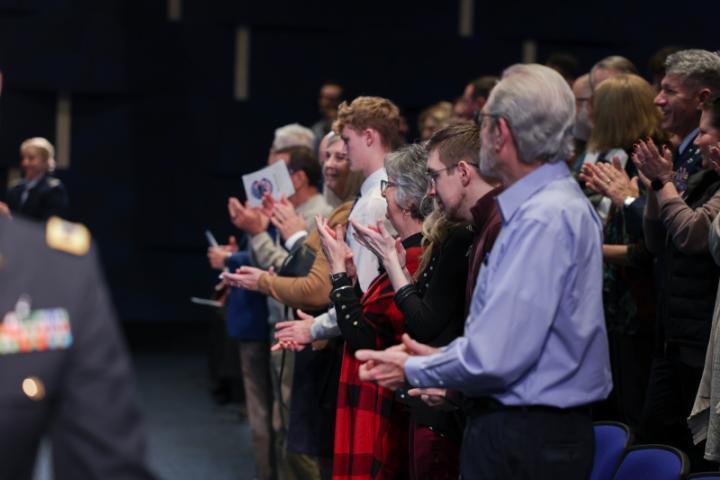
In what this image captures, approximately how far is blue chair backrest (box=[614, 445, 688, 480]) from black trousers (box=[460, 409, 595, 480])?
1.91ft

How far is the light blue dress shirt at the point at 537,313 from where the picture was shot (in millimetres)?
2359

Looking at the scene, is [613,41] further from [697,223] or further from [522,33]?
[697,223]

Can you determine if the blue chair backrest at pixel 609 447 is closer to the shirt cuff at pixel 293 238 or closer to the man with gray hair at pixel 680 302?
the man with gray hair at pixel 680 302

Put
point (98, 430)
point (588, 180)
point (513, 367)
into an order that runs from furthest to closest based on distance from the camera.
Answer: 1. point (588, 180)
2. point (513, 367)
3. point (98, 430)

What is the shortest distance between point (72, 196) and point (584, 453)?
7168mm

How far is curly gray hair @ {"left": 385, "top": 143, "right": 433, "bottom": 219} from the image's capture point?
3.48 meters

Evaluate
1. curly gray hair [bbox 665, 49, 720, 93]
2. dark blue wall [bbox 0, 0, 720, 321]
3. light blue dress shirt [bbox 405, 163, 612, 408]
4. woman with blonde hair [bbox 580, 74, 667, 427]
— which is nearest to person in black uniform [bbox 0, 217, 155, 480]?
light blue dress shirt [bbox 405, 163, 612, 408]

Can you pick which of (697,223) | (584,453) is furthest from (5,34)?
(584,453)

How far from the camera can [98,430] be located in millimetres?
1574

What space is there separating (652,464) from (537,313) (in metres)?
0.92

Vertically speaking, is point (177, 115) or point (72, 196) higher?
point (177, 115)

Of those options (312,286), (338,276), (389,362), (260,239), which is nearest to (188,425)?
(260,239)

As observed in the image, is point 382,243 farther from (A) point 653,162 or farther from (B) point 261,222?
(B) point 261,222

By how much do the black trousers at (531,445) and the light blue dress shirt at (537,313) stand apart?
0.04 meters
